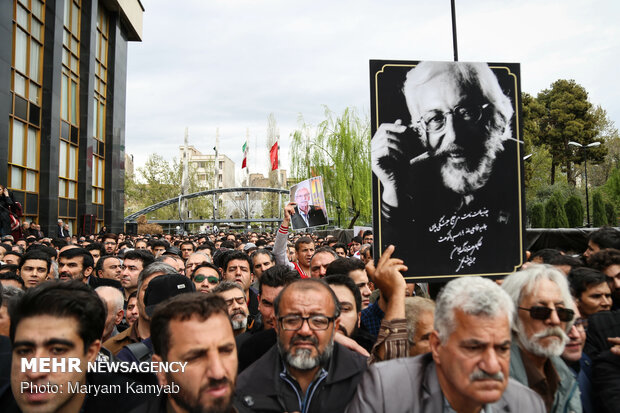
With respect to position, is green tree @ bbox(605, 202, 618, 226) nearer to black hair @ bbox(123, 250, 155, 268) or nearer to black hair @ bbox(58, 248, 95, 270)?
black hair @ bbox(123, 250, 155, 268)

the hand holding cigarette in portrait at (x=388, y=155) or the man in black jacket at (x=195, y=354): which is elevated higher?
the hand holding cigarette in portrait at (x=388, y=155)

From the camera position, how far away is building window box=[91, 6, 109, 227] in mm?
26527

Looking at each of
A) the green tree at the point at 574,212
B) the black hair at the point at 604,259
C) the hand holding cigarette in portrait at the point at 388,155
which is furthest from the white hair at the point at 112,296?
the green tree at the point at 574,212

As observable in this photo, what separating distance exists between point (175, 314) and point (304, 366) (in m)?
0.76

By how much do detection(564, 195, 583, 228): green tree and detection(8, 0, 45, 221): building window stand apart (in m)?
30.1

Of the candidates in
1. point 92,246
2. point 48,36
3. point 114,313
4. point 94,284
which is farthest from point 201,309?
point 48,36

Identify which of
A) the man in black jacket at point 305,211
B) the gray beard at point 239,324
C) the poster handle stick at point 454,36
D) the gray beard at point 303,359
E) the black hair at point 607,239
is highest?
the poster handle stick at point 454,36

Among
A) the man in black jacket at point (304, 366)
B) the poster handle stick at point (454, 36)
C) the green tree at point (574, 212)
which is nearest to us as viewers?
the man in black jacket at point (304, 366)

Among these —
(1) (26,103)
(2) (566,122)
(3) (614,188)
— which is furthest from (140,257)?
(2) (566,122)

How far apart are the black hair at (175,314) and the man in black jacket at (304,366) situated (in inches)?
18.8

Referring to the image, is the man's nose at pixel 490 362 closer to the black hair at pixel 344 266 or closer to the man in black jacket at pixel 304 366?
the man in black jacket at pixel 304 366

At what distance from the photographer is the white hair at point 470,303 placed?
7.00ft

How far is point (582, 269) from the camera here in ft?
12.7

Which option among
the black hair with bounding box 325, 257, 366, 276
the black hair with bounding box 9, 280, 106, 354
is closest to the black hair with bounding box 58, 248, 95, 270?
the black hair with bounding box 325, 257, 366, 276
